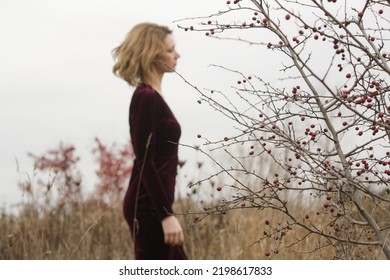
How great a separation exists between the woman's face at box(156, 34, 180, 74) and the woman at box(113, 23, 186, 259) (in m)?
0.06

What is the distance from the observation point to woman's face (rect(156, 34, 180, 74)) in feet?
13.6

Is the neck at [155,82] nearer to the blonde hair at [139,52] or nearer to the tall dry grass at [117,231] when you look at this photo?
the blonde hair at [139,52]

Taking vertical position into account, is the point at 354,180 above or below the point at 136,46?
below

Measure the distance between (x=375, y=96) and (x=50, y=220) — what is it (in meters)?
5.28

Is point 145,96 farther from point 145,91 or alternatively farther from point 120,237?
point 120,237

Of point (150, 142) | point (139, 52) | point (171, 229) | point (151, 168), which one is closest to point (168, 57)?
point (139, 52)

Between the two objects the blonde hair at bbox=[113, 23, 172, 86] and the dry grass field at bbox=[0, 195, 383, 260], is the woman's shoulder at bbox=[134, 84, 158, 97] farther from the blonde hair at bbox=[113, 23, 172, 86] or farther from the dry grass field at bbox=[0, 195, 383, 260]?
the dry grass field at bbox=[0, 195, 383, 260]

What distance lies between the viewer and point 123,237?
6969 millimetres

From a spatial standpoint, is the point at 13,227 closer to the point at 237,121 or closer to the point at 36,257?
the point at 36,257

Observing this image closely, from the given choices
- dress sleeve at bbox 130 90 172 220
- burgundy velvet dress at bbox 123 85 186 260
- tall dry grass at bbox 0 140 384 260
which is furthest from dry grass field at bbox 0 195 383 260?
dress sleeve at bbox 130 90 172 220

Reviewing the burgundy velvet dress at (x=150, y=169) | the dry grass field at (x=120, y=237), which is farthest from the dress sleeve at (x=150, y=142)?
the dry grass field at (x=120, y=237)

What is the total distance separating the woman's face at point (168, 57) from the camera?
413 centimetres

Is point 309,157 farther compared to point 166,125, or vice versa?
point 166,125
